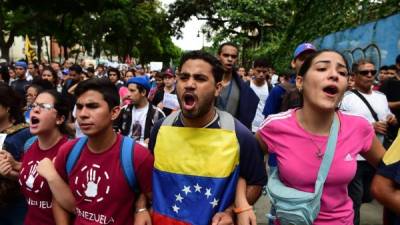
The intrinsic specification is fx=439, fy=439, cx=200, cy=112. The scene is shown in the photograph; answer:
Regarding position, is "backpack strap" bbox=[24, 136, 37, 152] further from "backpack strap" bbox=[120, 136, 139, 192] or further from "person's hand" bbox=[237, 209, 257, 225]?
"person's hand" bbox=[237, 209, 257, 225]

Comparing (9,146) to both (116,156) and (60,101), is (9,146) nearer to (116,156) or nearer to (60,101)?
(60,101)

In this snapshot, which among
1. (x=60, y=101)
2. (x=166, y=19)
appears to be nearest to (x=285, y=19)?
(x=166, y=19)

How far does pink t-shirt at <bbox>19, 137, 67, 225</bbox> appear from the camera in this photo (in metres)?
2.95

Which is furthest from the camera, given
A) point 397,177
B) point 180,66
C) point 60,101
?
point 60,101

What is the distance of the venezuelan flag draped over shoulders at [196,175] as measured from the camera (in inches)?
92.7

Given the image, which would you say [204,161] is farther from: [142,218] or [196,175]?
[142,218]

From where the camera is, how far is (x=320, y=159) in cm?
247

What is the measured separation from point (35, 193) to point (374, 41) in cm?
969

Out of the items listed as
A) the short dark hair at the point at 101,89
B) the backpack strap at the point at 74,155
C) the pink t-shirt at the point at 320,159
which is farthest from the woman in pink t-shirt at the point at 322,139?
the backpack strap at the point at 74,155

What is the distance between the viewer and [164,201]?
2447 millimetres

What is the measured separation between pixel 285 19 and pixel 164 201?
24953mm

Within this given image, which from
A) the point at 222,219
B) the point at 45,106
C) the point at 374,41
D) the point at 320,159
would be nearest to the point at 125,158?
the point at 222,219

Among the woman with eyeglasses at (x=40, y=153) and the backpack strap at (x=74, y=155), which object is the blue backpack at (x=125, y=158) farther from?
the woman with eyeglasses at (x=40, y=153)

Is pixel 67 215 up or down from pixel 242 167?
down
